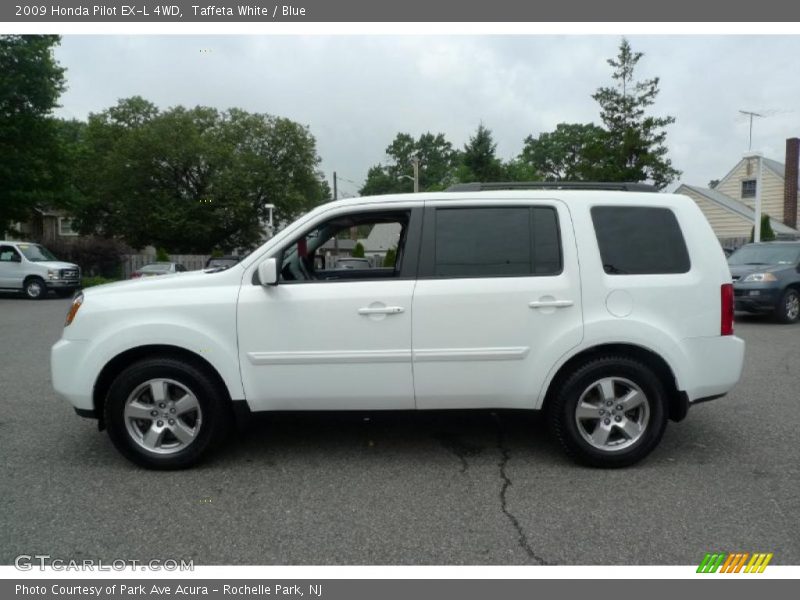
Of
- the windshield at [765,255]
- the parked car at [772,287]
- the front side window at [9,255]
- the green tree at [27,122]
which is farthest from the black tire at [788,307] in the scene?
the green tree at [27,122]

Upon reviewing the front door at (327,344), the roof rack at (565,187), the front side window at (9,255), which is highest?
the roof rack at (565,187)

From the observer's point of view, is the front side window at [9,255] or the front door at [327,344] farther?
the front side window at [9,255]

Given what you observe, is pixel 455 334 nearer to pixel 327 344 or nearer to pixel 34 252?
pixel 327 344

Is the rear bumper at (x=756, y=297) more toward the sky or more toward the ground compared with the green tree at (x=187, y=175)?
more toward the ground

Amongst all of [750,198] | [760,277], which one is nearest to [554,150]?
[750,198]

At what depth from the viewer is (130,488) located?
3889 mm

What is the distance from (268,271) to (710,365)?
3054mm

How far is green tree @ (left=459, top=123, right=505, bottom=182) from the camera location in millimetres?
42969

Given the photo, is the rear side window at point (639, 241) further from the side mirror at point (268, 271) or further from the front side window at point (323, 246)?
the side mirror at point (268, 271)

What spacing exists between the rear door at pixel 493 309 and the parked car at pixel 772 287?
32.0ft

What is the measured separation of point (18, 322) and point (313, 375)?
477 inches

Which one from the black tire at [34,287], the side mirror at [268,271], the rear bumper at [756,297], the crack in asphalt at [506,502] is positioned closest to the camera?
the crack in asphalt at [506,502]

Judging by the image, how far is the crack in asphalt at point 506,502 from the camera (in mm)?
3086

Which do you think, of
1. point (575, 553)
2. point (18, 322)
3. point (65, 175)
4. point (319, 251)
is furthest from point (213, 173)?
point (575, 553)
